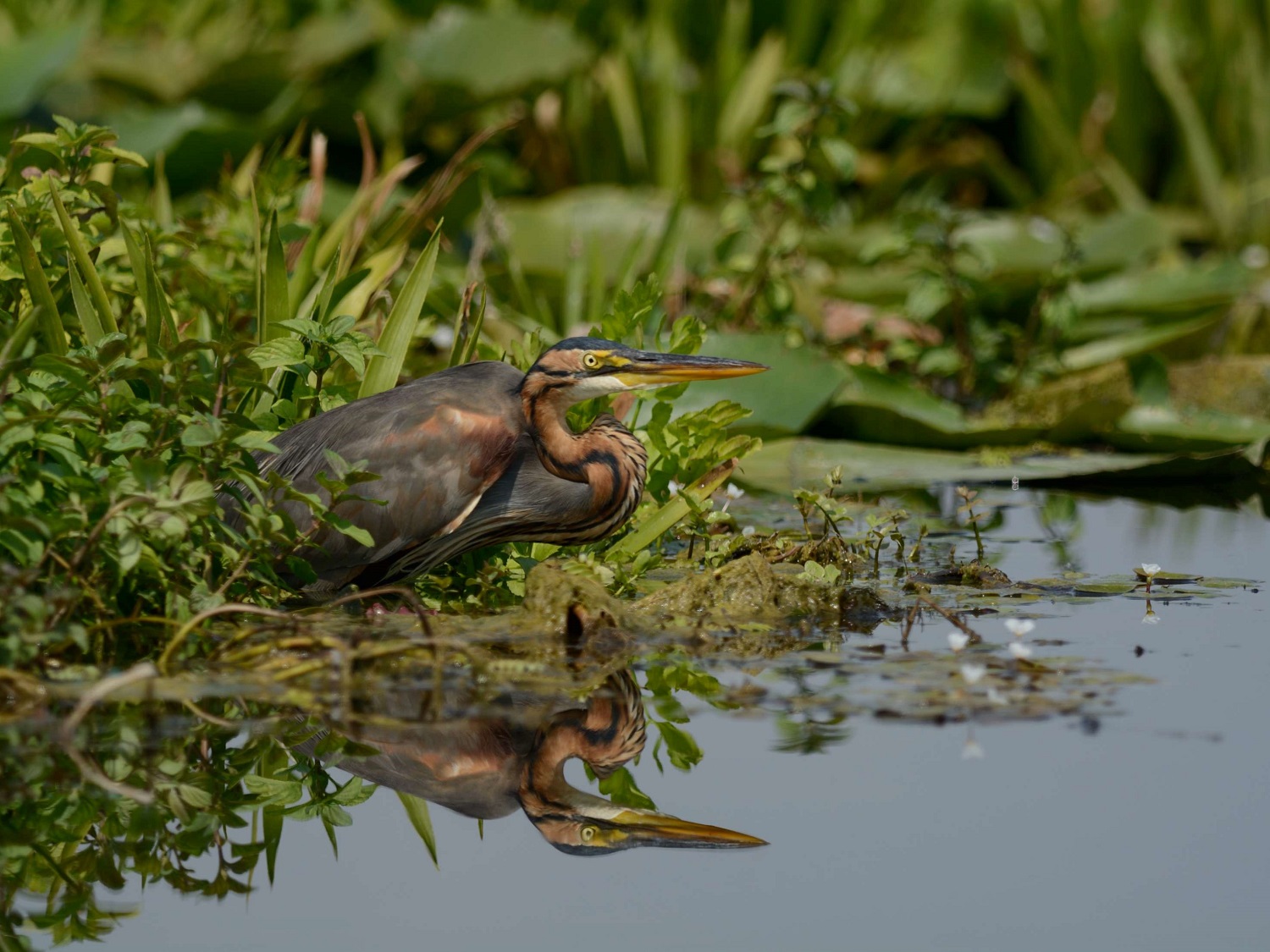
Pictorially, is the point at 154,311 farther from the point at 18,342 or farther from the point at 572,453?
the point at 572,453

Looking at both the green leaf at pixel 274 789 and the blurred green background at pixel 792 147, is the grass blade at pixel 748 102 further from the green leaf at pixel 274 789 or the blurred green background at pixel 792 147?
the green leaf at pixel 274 789

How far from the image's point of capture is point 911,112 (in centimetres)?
1120

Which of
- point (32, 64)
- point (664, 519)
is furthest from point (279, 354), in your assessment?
point (32, 64)

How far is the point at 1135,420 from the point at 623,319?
2.87 m

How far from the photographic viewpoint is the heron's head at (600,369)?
148 inches

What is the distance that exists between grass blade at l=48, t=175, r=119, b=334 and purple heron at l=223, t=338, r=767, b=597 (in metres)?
0.53

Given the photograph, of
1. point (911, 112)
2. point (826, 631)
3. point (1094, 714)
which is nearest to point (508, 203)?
point (911, 112)

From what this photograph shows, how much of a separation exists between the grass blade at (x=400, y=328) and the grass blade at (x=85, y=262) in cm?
65

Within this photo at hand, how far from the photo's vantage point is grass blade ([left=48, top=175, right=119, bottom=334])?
3.84 meters

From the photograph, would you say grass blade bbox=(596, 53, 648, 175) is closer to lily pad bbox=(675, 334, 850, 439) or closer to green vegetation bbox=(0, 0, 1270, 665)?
green vegetation bbox=(0, 0, 1270, 665)

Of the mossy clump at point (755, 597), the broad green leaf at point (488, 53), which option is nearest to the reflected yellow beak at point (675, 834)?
the mossy clump at point (755, 597)

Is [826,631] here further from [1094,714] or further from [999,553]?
[999,553]

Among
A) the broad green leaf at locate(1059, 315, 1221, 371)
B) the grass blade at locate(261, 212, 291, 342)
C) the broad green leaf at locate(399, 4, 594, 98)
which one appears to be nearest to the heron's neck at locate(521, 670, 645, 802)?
the grass blade at locate(261, 212, 291, 342)

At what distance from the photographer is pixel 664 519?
426 cm
